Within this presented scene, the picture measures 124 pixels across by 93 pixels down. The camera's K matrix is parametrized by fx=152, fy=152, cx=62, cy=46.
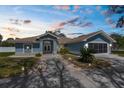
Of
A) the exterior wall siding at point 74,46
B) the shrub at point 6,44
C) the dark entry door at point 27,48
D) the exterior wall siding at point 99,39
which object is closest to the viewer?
the exterior wall siding at point 74,46

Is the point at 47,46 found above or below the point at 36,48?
above

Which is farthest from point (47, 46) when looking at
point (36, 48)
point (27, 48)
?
point (27, 48)

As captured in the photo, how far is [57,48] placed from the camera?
24.3 m

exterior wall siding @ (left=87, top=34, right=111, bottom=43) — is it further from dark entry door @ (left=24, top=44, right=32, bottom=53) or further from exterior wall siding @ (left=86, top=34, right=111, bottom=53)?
dark entry door @ (left=24, top=44, right=32, bottom=53)

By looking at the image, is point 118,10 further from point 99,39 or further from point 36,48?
point 36,48

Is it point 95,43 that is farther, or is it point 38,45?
point 38,45

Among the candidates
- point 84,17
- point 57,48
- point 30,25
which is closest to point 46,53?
point 57,48

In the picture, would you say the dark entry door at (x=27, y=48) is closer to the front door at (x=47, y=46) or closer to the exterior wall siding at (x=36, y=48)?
the exterior wall siding at (x=36, y=48)

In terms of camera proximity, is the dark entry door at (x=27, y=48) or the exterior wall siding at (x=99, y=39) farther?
the dark entry door at (x=27, y=48)

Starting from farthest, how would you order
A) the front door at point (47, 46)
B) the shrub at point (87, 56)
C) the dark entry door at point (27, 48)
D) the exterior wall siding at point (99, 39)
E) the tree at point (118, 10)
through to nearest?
the dark entry door at point (27, 48), the front door at point (47, 46), the exterior wall siding at point (99, 39), the tree at point (118, 10), the shrub at point (87, 56)

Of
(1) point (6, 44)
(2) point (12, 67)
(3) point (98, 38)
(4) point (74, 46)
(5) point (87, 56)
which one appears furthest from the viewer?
(1) point (6, 44)

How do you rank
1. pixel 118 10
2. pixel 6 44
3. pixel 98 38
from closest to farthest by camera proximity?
pixel 118 10 → pixel 98 38 → pixel 6 44

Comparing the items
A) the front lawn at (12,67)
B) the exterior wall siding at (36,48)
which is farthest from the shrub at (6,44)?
the front lawn at (12,67)

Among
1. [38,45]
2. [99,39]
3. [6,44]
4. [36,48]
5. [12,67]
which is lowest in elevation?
[12,67]
